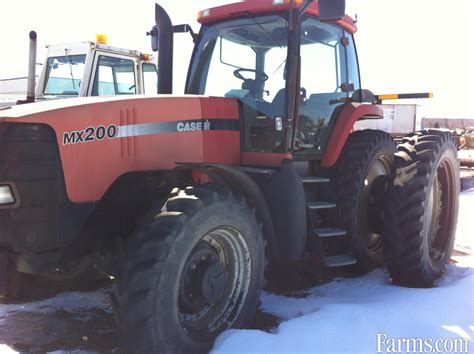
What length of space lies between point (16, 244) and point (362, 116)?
3167 mm

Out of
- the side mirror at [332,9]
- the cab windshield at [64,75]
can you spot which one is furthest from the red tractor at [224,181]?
the cab windshield at [64,75]

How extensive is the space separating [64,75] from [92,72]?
0.79 m

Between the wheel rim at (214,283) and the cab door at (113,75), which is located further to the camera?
the cab door at (113,75)

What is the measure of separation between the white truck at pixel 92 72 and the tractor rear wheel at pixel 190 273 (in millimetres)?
6197

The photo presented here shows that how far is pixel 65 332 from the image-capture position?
11.2 feet

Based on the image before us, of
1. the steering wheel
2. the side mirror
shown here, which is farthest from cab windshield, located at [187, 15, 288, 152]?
the side mirror

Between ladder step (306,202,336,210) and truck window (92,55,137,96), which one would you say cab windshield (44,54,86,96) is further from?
ladder step (306,202,336,210)

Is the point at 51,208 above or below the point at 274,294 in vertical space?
above

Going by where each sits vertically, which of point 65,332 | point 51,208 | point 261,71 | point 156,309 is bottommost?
point 65,332

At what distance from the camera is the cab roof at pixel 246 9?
12.8 feet

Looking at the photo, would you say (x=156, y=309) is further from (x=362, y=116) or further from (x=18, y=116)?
(x=362, y=116)

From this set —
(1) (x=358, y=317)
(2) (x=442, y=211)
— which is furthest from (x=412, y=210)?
(1) (x=358, y=317)

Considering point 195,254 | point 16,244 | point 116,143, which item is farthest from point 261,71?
point 16,244

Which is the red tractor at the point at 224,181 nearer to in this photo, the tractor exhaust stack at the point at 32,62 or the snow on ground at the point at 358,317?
the snow on ground at the point at 358,317
